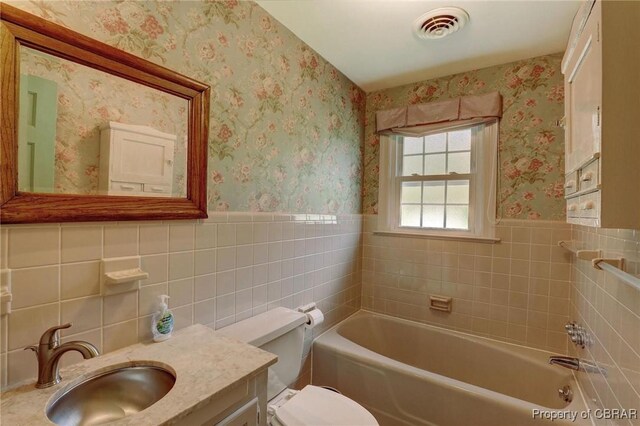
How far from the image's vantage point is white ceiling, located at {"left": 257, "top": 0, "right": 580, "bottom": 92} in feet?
5.04

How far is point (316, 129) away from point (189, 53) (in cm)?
96

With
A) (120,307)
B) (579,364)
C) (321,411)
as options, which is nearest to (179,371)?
(120,307)

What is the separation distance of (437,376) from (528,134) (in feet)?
5.51

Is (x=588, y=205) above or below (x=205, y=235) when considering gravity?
above

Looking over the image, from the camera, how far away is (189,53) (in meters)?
1.27

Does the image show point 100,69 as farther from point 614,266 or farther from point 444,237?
point 444,237

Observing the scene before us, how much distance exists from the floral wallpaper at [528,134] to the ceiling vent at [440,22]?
64 cm

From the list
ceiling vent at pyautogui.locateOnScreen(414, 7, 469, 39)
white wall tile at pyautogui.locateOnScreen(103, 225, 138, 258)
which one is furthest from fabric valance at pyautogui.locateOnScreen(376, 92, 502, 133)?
white wall tile at pyautogui.locateOnScreen(103, 225, 138, 258)

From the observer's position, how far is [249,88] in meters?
1.54

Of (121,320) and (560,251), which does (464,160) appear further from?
(121,320)

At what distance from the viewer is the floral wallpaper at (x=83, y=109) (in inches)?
36.4

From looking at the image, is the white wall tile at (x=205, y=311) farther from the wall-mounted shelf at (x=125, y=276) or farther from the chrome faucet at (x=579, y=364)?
the chrome faucet at (x=579, y=364)

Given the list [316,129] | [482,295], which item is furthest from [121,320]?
[482,295]

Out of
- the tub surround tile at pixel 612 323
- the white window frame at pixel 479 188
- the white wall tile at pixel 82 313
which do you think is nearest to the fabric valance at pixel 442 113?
the white window frame at pixel 479 188
